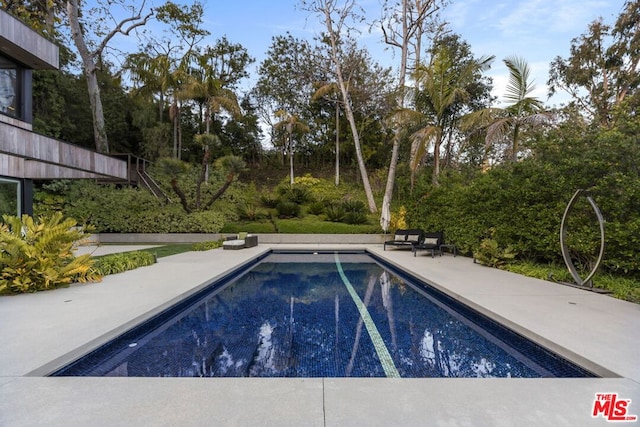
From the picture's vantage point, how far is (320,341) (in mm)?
3908

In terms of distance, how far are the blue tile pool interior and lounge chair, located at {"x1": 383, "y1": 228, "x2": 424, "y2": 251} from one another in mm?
5132

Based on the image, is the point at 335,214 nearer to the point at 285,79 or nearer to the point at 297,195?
the point at 297,195

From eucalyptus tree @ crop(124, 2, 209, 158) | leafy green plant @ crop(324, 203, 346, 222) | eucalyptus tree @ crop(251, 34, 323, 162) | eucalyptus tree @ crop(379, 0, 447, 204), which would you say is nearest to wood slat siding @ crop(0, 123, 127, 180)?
eucalyptus tree @ crop(124, 2, 209, 158)

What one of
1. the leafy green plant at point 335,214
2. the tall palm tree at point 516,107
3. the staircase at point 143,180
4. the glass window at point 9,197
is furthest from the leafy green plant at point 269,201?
the tall palm tree at point 516,107

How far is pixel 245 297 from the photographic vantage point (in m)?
6.02

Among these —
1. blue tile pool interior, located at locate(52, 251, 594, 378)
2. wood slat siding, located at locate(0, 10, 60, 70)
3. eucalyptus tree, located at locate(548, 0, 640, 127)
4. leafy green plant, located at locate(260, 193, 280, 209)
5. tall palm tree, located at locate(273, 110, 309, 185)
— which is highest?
eucalyptus tree, located at locate(548, 0, 640, 127)

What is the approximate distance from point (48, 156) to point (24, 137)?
0.85 m

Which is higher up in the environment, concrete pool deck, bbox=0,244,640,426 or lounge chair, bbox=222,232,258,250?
lounge chair, bbox=222,232,258,250

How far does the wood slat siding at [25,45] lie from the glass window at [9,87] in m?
0.34

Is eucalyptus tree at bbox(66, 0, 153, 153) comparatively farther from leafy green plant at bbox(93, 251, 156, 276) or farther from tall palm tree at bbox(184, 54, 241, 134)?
leafy green plant at bbox(93, 251, 156, 276)

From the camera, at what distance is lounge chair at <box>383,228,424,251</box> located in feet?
37.9

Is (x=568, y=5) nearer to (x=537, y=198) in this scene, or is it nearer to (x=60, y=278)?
(x=537, y=198)

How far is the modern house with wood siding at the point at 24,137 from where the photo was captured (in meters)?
7.88
